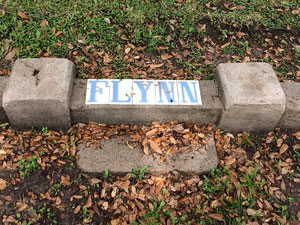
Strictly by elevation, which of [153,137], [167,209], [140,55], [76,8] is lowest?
[167,209]

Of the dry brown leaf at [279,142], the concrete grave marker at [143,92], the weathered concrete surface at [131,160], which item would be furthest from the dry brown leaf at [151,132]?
the dry brown leaf at [279,142]

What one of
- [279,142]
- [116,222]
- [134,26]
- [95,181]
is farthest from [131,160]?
[134,26]

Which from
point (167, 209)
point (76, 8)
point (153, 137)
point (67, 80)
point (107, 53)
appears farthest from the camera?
point (76, 8)

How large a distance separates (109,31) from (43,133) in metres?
1.62

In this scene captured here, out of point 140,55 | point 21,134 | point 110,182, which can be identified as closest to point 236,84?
point 140,55

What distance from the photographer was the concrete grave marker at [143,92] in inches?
125

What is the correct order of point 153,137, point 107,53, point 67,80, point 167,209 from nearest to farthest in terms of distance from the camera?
point 167,209 → point 67,80 → point 153,137 → point 107,53

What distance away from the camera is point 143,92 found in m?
3.27

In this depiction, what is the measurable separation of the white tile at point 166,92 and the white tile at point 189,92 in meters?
0.05

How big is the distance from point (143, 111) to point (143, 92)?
203 millimetres

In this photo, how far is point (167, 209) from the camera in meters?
2.91

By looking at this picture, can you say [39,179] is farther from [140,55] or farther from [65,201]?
[140,55]

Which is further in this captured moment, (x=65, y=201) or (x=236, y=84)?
(x=236, y=84)

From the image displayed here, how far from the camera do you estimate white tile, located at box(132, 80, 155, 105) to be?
10.5 ft
